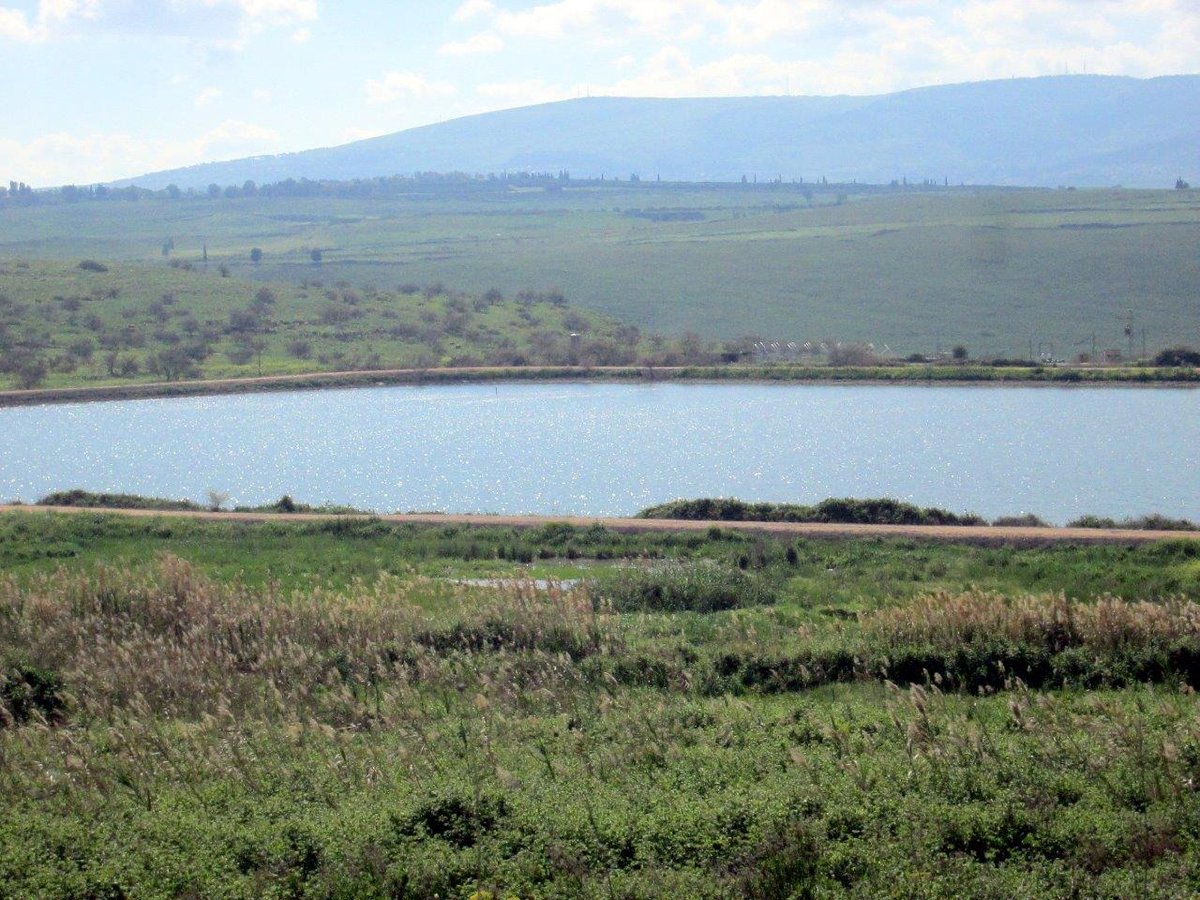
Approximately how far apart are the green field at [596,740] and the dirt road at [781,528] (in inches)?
149

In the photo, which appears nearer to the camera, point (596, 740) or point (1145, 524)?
point (596, 740)

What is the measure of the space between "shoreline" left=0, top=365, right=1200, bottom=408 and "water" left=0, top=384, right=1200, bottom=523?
1085 millimetres

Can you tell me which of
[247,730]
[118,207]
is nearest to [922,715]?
[247,730]

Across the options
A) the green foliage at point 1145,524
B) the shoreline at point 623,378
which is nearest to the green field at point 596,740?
the green foliage at point 1145,524

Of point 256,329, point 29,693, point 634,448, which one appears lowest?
point 634,448

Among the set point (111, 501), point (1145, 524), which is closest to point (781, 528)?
point (1145, 524)

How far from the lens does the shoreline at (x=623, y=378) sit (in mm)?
40844

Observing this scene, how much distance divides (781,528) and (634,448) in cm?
1195

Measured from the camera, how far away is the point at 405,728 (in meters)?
9.59

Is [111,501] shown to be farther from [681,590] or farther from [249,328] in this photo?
[249,328]

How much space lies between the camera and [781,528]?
2153cm

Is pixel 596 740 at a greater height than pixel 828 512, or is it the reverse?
pixel 596 740

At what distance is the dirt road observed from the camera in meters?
19.9

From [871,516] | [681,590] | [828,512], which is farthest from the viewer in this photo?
[828,512]
